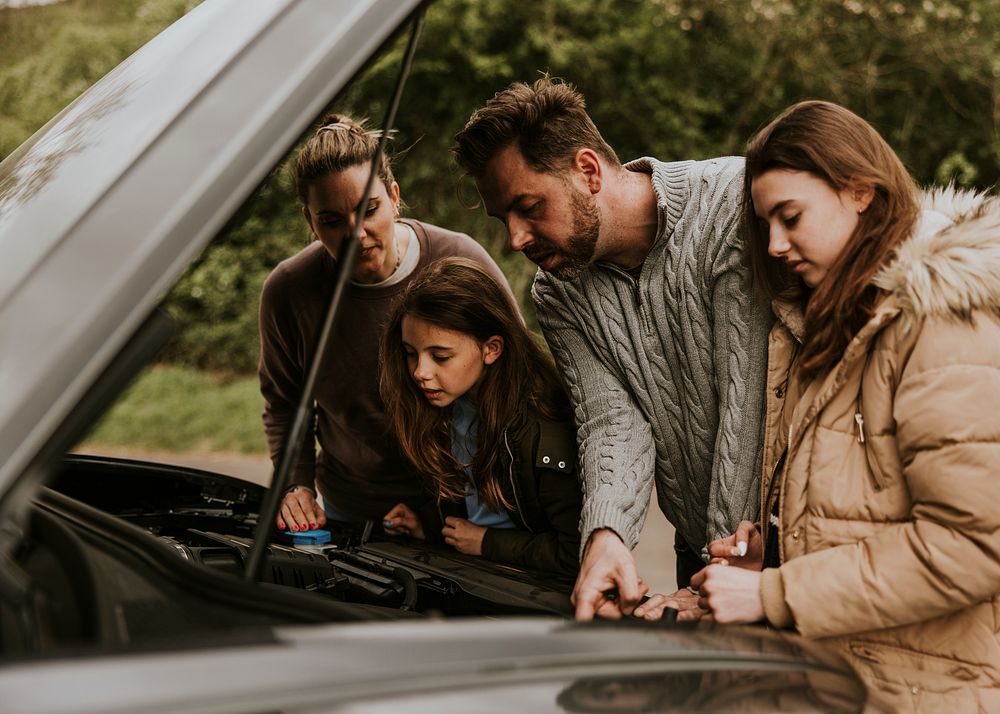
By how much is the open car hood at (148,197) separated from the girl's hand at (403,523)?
1501 mm

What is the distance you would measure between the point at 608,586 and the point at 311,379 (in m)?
0.84

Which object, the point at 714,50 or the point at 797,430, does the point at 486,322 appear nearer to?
the point at 797,430

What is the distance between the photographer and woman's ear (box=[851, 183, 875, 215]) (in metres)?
1.73

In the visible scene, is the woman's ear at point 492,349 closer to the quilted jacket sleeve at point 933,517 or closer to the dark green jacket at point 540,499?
the dark green jacket at point 540,499

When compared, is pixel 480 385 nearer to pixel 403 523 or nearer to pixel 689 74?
pixel 403 523

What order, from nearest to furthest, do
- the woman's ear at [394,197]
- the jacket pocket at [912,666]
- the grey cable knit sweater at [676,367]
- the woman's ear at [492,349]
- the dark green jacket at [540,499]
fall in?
the jacket pocket at [912,666]
the grey cable knit sweater at [676,367]
the dark green jacket at [540,499]
the woman's ear at [492,349]
the woman's ear at [394,197]

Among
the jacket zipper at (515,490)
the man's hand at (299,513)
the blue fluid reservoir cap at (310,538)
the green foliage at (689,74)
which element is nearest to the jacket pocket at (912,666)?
the jacket zipper at (515,490)

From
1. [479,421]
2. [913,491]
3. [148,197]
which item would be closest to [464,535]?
[479,421]

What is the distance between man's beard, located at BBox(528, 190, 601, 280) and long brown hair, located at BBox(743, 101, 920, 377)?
1.95 ft

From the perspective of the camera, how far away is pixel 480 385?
257 cm

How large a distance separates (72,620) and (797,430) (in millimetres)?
1238

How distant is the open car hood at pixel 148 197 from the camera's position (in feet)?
2.94

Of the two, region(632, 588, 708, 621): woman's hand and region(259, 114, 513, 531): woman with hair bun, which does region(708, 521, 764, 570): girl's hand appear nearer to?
region(632, 588, 708, 621): woman's hand

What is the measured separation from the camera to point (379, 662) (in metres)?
0.91
